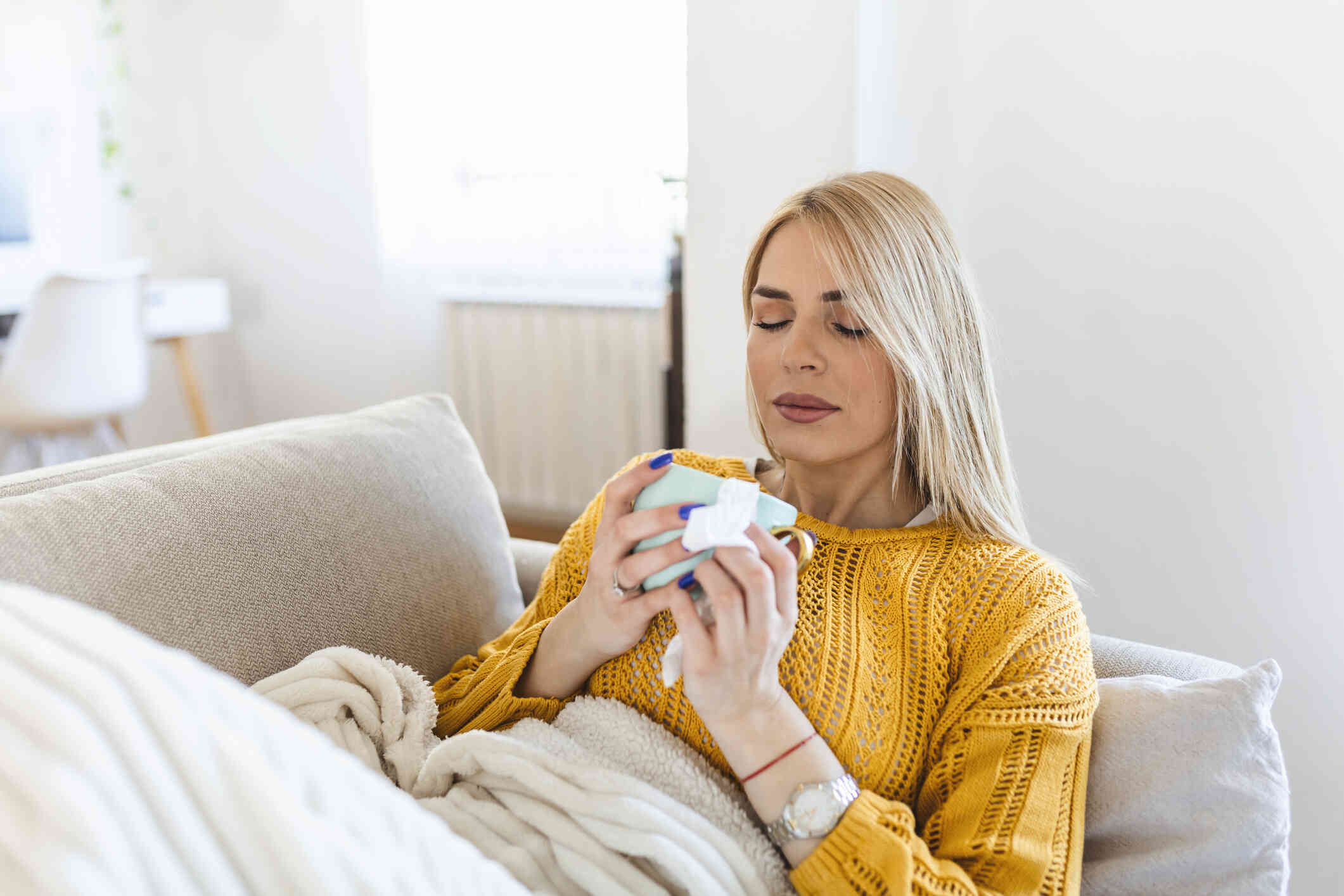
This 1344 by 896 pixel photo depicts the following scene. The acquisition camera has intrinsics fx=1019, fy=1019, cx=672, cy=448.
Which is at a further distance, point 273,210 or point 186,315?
point 273,210

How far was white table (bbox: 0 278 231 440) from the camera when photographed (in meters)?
3.46

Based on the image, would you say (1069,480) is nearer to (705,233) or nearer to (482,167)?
(705,233)

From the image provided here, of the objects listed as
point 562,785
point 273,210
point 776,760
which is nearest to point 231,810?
point 562,785

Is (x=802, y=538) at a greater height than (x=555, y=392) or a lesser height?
greater

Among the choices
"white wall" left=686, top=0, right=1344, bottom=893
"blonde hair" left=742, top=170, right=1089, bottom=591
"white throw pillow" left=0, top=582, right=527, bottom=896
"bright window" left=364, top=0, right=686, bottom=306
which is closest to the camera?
"white throw pillow" left=0, top=582, right=527, bottom=896

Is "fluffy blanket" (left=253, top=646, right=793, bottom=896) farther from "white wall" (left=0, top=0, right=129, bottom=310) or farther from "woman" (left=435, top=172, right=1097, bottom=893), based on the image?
"white wall" (left=0, top=0, right=129, bottom=310)

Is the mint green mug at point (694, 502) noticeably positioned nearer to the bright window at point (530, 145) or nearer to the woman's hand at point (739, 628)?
the woman's hand at point (739, 628)

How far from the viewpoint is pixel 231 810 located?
0.56m

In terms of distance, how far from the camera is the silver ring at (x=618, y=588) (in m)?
0.87

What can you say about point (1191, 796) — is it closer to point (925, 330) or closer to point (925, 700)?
point (925, 700)

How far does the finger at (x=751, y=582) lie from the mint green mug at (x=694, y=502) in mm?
30

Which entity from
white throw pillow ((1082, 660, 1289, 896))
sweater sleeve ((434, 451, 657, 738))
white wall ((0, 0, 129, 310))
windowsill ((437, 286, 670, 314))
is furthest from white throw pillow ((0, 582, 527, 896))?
white wall ((0, 0, 129, 310))

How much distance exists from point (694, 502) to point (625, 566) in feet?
0.27

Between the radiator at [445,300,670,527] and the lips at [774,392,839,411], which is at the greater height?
the lips at [774,392,839,411]
